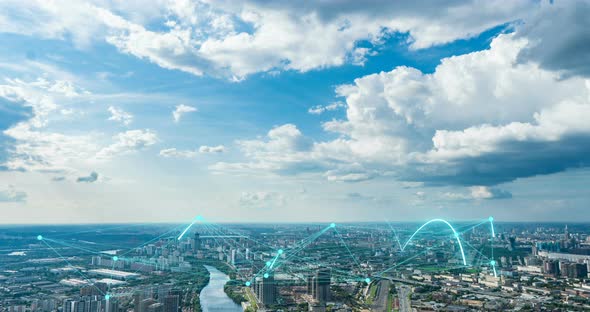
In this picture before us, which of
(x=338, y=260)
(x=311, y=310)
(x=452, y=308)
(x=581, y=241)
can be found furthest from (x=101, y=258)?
(x=581, y=241)

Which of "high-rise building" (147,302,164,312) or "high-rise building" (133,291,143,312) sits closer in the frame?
"high-rise building" (147,302,164,312)

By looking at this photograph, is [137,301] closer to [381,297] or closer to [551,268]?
[381,297]

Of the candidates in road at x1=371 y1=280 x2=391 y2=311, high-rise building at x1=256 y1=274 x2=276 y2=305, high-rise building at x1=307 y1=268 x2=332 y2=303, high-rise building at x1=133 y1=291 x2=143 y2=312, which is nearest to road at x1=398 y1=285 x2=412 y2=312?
road at x1=371 y1=280 x2=391 y2=311

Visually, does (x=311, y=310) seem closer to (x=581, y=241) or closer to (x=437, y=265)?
(x=437, y=265)

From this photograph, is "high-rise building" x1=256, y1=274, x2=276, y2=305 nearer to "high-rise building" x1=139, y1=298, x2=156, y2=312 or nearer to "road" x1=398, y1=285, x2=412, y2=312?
"high-rise building" x1=139, y1=298, x2=156, y2=312

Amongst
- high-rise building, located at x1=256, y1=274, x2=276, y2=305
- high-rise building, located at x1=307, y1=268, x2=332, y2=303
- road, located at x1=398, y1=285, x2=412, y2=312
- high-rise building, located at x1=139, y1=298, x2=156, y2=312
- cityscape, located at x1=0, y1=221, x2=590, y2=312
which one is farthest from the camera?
high-rise building, located at x1=307, y1=268, x2=332, y2=303

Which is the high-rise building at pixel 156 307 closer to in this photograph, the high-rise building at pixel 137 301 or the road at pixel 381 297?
the high-rise building at pixel 137 301

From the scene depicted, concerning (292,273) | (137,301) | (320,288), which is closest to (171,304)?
(137,301)
